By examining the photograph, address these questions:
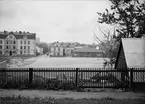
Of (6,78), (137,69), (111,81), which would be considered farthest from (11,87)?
(137,69)

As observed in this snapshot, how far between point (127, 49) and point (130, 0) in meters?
8.06

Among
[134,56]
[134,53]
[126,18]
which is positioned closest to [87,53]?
[126,18]

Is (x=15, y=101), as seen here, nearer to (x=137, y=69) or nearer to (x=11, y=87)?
(x=11, y=87)

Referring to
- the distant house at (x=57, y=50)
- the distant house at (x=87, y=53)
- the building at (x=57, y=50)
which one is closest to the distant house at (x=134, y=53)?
the distant house at (x=87, y=53)

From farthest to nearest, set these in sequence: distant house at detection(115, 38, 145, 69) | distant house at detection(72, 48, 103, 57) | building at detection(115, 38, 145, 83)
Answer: distant house at detection(72, 48, 103, 57) → distant house at detection(115, 38, 145, 69) → building at detection(115, 38, 145, 83)

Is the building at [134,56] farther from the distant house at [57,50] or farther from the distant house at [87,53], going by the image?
the distant house at [57,50]

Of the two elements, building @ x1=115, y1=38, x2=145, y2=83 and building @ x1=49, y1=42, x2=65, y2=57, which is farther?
building @ x1=49, y1=42, x2=65, y2=57

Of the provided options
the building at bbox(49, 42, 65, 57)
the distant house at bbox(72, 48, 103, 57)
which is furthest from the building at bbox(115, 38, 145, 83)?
the building at bbox(49, 42, 65, 57)

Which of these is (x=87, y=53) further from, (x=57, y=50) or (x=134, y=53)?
(x=134, y=53)

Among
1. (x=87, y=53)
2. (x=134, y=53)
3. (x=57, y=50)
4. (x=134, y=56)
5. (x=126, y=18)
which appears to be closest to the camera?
(x=134, y=56)

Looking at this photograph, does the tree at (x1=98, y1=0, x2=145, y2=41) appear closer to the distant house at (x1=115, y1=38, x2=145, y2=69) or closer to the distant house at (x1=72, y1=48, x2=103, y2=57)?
the distant house at (x1=115, y1=38, x2=145, y2=69)

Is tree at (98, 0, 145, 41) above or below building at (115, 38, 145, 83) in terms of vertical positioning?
→ above

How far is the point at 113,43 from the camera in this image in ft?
54.5

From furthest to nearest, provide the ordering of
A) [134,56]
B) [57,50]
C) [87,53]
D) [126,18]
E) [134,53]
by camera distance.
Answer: [57,50], [87,53], [126,18], [134,53], [134,56]
